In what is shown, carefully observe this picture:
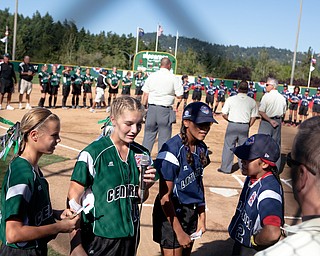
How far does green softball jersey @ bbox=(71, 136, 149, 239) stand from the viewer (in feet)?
8.56

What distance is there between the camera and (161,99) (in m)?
8.05

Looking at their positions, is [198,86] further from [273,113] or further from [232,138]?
[232,138]

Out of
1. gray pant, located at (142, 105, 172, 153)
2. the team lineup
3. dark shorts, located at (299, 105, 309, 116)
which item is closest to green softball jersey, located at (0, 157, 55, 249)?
the team lineup

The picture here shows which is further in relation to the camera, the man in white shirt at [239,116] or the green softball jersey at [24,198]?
the man in white shirt at [239,116]

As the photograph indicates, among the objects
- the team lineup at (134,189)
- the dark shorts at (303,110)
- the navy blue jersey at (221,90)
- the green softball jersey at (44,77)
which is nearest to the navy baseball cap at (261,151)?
the team lineup at (134,189)

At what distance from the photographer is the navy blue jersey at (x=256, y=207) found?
9.17ft

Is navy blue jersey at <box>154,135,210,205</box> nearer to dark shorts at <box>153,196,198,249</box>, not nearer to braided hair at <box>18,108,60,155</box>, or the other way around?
dark shorts at <box>153,196,198,249</box>

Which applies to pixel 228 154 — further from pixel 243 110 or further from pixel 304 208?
pixel 304 208

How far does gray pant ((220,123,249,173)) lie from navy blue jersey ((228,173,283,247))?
17.8 ft

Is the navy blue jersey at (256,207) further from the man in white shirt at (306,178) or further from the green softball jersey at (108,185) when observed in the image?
the man in white shirt at (306,178)

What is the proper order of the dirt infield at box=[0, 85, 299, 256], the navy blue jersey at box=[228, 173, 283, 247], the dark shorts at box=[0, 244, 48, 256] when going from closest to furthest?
the dark shorts at box=[0, 244, 48, 256]
the navy blue jersey at box=[228, 173, 283, 247]
the dirt infield at box=[0, 85, 299, 256]

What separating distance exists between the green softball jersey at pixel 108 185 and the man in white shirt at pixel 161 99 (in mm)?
5303

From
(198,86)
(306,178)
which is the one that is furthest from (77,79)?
(306,178)

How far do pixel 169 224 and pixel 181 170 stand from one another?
1.45 feet
